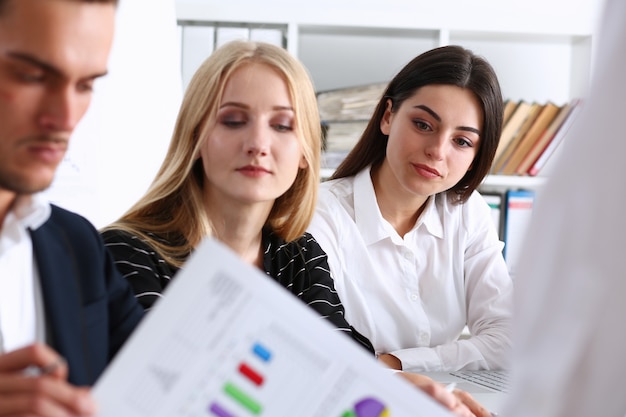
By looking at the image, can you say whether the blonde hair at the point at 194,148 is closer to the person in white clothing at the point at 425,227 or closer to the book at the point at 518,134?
the person in white clothing at the point at 425,227

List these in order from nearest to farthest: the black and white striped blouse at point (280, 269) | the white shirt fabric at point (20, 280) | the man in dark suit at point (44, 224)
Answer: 1. the man in dark suit at point (44, 224)
2. the white shirt fabric at point (20, 280)
3. the black and white striped blouse at point (280, 269)

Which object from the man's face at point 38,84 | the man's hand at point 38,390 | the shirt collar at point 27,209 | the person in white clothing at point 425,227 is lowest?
the person in white clothing at point 425,227

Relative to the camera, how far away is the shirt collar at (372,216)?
2.05 meters

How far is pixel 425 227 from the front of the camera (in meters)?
2.12

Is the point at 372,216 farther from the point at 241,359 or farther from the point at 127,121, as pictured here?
the point at 241,359

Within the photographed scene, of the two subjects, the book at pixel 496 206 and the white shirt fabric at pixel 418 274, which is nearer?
the white shirt fabric at pixel 418 274

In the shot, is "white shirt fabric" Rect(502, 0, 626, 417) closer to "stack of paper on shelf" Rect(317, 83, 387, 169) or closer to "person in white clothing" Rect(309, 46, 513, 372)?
"person in white clothing" Rect(309, 46, 513, 372)

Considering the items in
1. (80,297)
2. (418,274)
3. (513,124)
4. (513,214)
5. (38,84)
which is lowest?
(513,214)

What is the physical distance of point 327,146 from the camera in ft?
9.78

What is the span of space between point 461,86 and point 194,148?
2.56 feet

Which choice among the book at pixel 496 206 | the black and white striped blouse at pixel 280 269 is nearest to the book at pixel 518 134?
the book at pixel 496 206

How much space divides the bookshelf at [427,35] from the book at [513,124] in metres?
0.13

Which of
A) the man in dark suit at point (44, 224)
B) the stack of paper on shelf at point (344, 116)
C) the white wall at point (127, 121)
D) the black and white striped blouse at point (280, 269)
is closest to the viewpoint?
the man in dark suit at point (44, 224)

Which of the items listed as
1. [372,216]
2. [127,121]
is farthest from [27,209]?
[127,121]
